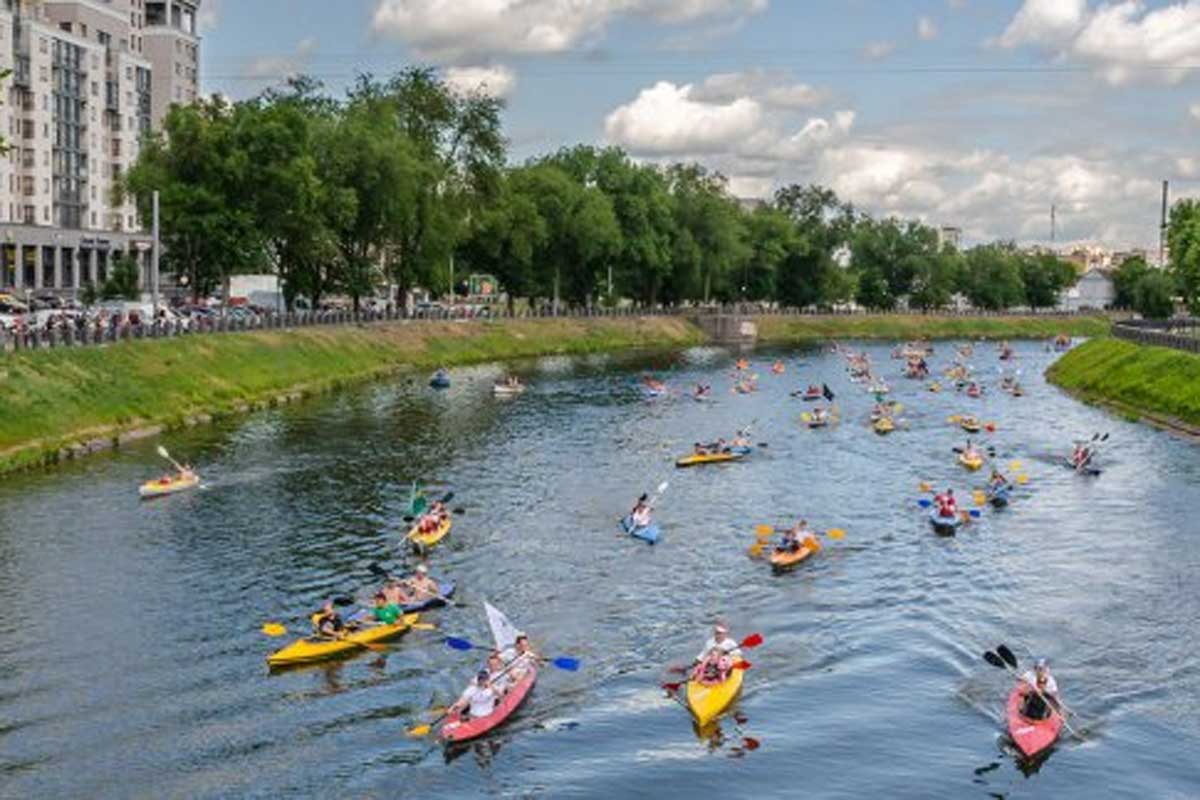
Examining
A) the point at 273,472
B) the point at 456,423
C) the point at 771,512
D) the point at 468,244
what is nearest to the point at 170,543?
the point at 273,472

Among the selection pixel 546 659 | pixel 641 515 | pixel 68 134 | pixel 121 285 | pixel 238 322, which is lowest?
pixel 546 659

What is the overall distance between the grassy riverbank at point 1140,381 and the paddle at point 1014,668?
162 feet

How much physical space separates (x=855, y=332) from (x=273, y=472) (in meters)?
141

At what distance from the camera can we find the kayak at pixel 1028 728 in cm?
2956

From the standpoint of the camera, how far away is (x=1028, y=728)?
30.0 meters

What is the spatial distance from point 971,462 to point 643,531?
2320 centimetres

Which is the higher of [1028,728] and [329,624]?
[329,624]

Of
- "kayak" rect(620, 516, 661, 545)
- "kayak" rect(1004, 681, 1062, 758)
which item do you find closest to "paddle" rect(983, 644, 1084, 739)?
"kayak" rect(1004, 681, 1062, 758)

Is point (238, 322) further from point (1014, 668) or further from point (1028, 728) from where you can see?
point (1028, 728)

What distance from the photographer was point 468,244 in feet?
477

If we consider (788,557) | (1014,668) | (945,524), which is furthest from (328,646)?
(945,524)

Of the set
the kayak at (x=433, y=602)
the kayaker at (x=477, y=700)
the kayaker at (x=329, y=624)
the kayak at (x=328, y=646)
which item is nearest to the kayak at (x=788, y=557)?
the kayak at (x=433, y=602)

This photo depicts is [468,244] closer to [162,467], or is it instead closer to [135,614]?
[162,467]

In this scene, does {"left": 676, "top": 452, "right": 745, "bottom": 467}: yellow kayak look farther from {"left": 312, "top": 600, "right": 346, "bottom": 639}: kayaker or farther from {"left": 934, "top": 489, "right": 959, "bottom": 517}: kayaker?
{"left": 312, "top": 600, "right": 346, "bottom": 639}: kayaker
